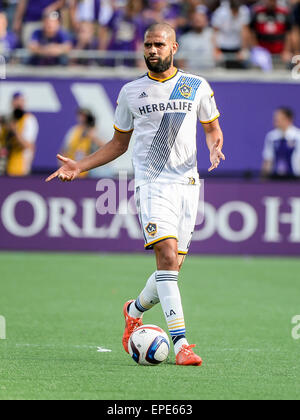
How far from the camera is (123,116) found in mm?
7797

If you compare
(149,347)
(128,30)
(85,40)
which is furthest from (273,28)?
(149,347)

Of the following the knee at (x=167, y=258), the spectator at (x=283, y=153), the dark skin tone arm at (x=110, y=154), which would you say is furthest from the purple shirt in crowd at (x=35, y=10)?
the knee at (x=167, y=258)

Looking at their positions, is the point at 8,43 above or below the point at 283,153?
above

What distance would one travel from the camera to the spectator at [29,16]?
62.7 feet

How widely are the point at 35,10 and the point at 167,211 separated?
12.7 meters

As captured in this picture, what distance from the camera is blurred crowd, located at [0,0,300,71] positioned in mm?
18422

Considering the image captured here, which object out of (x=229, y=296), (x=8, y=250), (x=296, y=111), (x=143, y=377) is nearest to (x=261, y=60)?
(x=296, y=111)

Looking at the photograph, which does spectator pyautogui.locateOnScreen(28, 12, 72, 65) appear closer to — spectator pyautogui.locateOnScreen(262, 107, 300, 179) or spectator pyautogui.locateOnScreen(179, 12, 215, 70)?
spectator pyautogui.locateOnScreen(179, 12, 215, 70)

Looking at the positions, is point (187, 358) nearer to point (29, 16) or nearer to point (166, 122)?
point (166, 122)

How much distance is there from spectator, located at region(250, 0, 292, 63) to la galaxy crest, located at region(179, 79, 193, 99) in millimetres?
11369

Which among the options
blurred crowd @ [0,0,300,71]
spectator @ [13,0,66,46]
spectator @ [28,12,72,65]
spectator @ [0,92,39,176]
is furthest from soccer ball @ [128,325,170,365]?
spectator @ [13,0,66,46]

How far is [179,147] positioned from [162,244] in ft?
2.73

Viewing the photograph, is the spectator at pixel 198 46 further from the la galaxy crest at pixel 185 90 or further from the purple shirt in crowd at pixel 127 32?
the la galaxy crest at pixel 185 90

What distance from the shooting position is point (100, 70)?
18.7m
